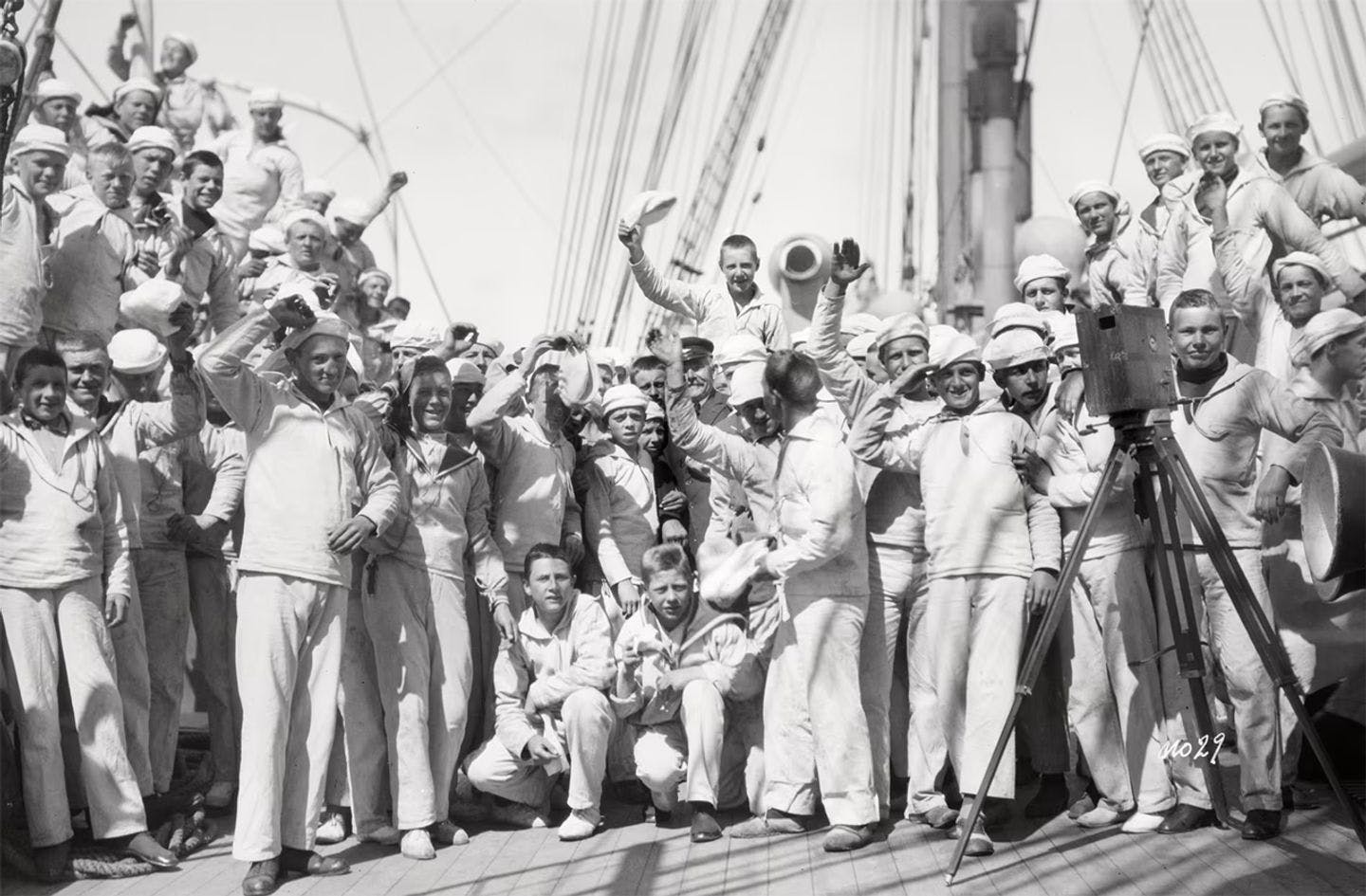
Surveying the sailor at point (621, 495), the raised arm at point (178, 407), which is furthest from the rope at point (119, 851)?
the sailor at point (621, 495)

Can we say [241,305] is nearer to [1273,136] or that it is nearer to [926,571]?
[926,571]

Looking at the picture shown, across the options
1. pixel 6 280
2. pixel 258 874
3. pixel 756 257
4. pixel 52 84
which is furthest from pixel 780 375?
pixel 52 84

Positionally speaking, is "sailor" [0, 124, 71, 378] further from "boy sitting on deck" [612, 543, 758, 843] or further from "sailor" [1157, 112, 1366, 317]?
"sailor" [1157, 112, 1366, 317]

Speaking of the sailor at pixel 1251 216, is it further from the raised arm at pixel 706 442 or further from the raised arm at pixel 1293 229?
the raised arm at pixel 706 442

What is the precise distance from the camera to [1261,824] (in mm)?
5633

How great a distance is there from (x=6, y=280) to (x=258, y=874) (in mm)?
2863

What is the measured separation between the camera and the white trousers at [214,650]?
6.96m

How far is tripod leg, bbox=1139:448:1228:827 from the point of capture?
17.9ft

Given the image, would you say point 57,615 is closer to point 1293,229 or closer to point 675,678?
point 675,678

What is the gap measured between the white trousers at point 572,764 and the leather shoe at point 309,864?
2.70ft

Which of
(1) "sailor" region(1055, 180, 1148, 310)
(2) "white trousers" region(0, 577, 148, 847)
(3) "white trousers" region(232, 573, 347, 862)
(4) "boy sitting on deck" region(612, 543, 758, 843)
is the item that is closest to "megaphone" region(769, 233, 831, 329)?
(1) "sailor" region(1055, 180, 1148, 310)

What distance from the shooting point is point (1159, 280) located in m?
8.31

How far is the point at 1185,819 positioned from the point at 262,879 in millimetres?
3418

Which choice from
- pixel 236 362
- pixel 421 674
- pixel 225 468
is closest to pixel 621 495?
pixel 421 674
